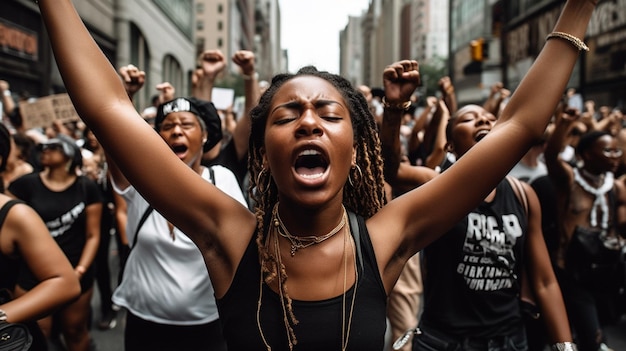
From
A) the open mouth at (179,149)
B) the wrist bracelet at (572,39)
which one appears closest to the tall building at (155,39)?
the open mouth at (179,149)

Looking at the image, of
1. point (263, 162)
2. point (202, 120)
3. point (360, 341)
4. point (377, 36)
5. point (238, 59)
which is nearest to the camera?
point (360, 341)

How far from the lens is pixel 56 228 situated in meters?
4.99

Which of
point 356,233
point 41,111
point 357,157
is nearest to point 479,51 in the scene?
point 41,111

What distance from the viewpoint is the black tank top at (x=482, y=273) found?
312 centimetres

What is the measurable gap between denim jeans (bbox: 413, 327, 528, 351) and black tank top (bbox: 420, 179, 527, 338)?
0.03 meters

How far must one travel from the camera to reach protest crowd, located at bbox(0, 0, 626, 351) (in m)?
1.85

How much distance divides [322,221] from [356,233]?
0.13 m

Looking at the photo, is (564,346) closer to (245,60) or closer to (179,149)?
(179,149)

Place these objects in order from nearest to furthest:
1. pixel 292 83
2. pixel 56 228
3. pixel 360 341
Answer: pixel 360 341 < pixel 292 83 < pixel 56 228

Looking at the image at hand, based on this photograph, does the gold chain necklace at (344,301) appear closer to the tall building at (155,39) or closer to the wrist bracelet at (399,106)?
the wrist bracelet at (399,106)

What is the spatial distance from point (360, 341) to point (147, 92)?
36883 mm

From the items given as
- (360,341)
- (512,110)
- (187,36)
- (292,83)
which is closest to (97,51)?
(292,83)

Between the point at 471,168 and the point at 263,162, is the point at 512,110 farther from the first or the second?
the point at 263,162

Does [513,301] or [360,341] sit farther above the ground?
[360,341]
